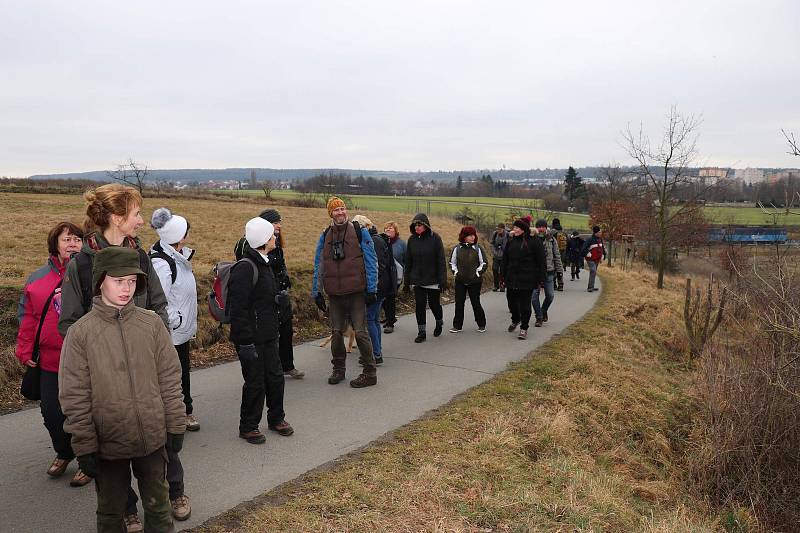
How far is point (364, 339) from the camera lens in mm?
6844

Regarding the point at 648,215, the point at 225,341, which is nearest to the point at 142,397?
the point at 225,341

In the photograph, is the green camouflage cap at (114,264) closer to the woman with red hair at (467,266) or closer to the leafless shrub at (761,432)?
the leafless shrub at (761,432)

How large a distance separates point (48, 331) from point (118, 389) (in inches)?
57.8

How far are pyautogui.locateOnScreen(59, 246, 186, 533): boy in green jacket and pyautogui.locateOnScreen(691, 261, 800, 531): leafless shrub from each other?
20.6 ft

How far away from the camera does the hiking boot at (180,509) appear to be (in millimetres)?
3918

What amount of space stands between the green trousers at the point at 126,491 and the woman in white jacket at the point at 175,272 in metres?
1.73

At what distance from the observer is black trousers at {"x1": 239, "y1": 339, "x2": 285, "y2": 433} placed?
508cm

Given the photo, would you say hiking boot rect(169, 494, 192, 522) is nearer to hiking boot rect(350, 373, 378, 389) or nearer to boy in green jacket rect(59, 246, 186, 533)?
boy in green jacket rect(59, 246, 186, 533)

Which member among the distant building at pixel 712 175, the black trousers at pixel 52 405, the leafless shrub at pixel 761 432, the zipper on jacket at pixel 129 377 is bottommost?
the leafless shrub at pixel 761 432

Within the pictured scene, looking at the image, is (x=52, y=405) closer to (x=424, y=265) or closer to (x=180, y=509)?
(x=180, y=509)

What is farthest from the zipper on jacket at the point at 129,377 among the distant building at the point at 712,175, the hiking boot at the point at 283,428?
the distant building at the point at 712,175

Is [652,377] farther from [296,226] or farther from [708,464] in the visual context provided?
[296,226]

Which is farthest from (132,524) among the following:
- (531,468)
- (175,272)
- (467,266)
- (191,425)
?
(467,266)

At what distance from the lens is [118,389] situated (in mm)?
3154
